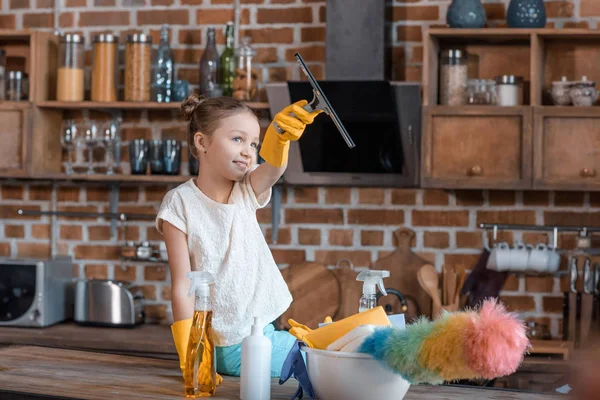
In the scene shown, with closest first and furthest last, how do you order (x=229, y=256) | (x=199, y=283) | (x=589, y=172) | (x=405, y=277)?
(x=199, y=283) → (x=229, y=256) → (x=589, y=172) → (x=405, y=277)

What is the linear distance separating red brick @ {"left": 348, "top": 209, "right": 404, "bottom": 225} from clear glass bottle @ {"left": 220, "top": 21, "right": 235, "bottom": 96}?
2.33 ft

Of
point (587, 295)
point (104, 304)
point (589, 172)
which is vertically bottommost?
point (104, 304)

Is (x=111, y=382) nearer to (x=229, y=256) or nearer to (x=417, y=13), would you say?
(x=229, y=256)

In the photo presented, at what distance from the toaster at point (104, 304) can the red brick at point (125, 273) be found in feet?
0.50

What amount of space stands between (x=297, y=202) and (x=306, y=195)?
0.16ft

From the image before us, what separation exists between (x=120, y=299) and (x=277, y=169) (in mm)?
1791

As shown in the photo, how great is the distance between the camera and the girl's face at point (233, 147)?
75.5 inches

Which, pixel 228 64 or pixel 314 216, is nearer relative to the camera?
pixel 228 64

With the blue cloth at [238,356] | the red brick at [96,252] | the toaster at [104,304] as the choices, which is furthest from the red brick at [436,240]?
the blue cloth at [238,356]

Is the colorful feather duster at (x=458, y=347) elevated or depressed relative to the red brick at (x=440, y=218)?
depressed

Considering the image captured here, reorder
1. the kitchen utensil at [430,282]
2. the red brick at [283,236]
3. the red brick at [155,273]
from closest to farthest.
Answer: the kitchen utensil at [430,282] → the red brick at [283,236] → the red brick at [155,273]

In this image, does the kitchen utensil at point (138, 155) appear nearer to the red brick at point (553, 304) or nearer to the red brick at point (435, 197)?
the red brick at point (435, 197)

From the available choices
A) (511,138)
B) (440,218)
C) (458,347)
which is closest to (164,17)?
(440,218)

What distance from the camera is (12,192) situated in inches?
151
